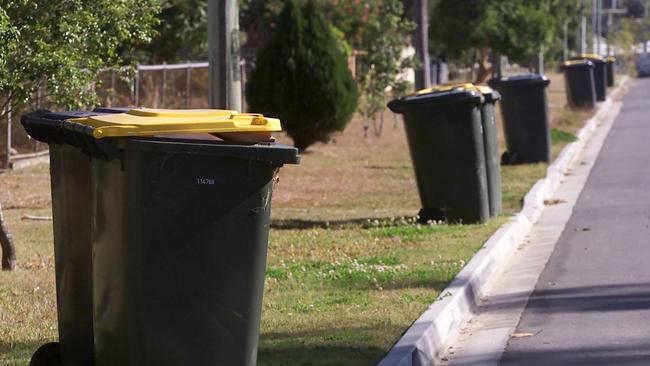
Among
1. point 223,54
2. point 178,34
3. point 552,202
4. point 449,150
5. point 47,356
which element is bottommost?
point 552,202

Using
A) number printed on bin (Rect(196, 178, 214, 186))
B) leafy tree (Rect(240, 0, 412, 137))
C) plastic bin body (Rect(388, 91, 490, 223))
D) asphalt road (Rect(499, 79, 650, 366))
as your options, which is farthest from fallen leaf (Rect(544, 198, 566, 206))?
number printed on bin (Rect(196, 178, 214, 186))

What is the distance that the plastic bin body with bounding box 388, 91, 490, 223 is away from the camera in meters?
13.6

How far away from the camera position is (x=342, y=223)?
566 inches

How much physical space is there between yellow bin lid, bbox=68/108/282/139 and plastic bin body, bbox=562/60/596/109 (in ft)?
106

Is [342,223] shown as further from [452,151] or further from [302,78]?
[302,78]

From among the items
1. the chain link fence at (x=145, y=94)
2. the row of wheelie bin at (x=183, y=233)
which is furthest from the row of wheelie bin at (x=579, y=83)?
the row of wheelie bin at (x=183, y=233)

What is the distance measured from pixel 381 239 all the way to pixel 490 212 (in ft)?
6.23

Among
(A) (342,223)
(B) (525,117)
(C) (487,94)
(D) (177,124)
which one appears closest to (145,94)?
(B) (525,117)

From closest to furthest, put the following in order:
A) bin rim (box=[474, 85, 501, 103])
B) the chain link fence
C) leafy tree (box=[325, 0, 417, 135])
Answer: bin rim (box=[474, 85, 501, 103]) → the chain link fence → leafy tree (box=[325, 0, 417, 135])

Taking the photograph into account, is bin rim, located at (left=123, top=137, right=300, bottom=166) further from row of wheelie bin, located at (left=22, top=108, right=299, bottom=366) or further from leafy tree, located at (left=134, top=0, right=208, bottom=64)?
leafy tree, located at (left=134, top=0, right=208, bottom=64)

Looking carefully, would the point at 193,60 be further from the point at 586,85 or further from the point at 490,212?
the point at 490,212

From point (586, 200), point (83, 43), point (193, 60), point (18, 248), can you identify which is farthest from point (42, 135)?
point (193, 60)

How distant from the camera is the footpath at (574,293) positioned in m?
8.05

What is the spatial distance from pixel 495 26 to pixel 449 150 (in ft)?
81.8
